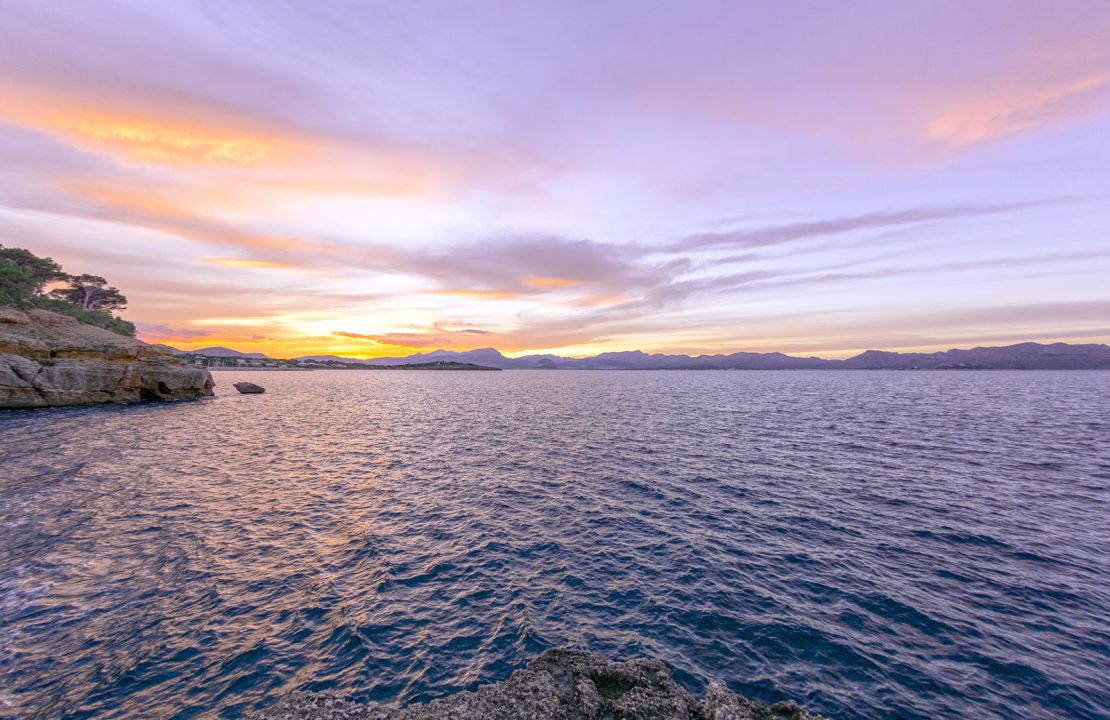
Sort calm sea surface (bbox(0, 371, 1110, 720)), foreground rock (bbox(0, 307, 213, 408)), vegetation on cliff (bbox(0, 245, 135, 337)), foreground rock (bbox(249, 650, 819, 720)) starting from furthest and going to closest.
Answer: vegetation on cliff (bbox(0, 245, 135, 337))
foreground rock (bbox(0, 307, 213, 408))
calm sea surface (bbox(0, 371, 1110, 720))
foreground rock (bbox(249, 650, 819, 720))

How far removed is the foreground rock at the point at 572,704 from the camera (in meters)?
9.47

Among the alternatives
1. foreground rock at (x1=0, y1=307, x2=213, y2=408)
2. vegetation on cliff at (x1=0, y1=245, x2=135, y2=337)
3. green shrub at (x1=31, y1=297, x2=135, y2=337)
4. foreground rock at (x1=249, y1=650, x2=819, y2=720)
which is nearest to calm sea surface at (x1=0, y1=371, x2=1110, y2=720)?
foreground rock at (x1=249, y1=650, x2=819, y2=720)

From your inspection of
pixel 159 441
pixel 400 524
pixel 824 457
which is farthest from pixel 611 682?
pixel 159 441

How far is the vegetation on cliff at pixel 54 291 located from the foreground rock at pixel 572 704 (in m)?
104

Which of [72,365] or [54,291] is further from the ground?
[54,291]

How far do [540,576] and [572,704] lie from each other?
331 inches

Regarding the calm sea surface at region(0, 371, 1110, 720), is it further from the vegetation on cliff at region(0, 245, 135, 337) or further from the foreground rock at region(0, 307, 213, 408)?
the vegetation on cliff at region(0, 245, 135, 337)

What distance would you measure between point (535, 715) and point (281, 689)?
7834 mm

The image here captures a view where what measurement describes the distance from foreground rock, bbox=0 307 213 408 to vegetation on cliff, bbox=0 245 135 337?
38.6ft

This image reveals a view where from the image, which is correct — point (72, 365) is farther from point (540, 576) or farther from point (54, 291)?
point (540, 576)

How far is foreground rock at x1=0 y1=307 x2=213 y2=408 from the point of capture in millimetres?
54625

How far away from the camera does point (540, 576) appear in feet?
59.8

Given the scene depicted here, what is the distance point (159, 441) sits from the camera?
41.3 m

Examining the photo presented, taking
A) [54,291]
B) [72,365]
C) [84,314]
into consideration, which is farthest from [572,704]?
[54,291]
